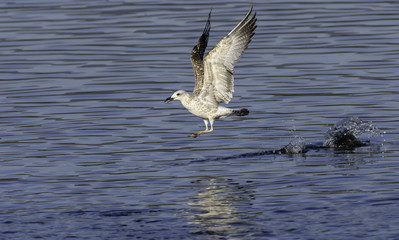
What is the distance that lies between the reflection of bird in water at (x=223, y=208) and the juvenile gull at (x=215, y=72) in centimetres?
205

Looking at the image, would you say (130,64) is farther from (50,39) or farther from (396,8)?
(396,8)

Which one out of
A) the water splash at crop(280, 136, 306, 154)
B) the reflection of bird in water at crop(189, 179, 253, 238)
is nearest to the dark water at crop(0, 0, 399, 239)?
the reflection of bird in water at crop(189, 179, 253, 238)

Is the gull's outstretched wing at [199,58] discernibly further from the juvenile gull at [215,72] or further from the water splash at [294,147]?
the water splash at [294,147]

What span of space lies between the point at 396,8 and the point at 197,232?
63.5 feet

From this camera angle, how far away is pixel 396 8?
29.2m

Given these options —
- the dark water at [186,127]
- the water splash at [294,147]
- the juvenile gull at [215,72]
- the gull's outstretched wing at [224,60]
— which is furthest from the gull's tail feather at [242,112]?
the water splash at [294,147]

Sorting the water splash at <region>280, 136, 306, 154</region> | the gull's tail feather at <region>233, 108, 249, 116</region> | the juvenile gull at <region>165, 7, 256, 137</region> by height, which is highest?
the juvenile gull at <region>165, 7, 256, 137</region>

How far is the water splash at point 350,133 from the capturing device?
53.3ft

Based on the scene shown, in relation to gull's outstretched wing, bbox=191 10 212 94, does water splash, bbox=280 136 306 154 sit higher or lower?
lower

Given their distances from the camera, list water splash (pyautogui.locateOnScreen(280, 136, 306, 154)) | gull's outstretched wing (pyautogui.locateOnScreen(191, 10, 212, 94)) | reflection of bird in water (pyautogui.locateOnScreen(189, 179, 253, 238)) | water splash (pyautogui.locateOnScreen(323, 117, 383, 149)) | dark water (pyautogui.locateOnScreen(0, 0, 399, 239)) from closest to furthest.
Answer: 1. reflection of bird in water (pyautogui.locateOnScreen(189, 179, 253, 238))
2. dark water (pyautogui.locateOnScreen(0, 0, 399, 239))
3. gull's outstretched wing (pyautogui.locateOnScreen(191, 10, 212, 94))
4. water splash (pyautogui.locateOnScreen(280, 136, 306, 154))
5. water splash (pyautogui.locateOnScreen(323, 117, 383, 149))

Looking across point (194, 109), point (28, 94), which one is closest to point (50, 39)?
point (28, 94)

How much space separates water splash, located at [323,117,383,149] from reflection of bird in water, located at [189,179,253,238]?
9.26 feet

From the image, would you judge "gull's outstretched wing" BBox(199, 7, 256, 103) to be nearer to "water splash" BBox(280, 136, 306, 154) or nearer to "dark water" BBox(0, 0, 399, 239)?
"dark water" BBox(0, 0, 399, 239)

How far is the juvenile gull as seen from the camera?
1555 cm
